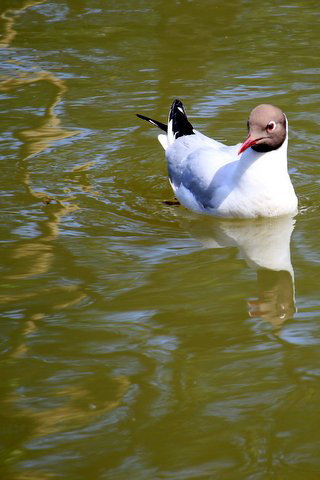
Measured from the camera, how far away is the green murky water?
4086 mm

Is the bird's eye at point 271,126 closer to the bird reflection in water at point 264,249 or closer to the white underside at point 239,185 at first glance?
the white underside at point 239,185

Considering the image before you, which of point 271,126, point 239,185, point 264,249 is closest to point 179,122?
point 239,185

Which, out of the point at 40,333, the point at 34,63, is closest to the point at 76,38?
the point at 34,63

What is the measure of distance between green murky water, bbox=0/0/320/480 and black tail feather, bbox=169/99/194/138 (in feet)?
1.21

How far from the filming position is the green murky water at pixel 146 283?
4.09m

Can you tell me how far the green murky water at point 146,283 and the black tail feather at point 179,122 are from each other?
370mm

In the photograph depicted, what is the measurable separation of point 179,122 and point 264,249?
2.14 m

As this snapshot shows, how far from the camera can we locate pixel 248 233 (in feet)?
21.3

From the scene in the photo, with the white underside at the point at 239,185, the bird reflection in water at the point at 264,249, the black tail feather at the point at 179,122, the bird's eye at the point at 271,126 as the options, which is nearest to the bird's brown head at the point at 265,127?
the bird's eye at the point at 271,126

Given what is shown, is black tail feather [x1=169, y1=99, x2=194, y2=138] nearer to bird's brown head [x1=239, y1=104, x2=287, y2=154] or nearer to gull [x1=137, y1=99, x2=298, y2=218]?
gull [x1=137, y1=99, x2=298, y2=218]

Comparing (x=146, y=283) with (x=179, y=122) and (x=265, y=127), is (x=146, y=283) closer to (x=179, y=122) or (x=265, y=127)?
(x=265, y=127)

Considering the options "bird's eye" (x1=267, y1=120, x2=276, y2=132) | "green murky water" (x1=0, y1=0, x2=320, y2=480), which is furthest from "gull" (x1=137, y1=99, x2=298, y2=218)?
"green murky water" (x1=0, y1=0, x2=320, y2=480)

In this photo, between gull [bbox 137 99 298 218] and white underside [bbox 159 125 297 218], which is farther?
white underside [bbox 159 125 297 218]

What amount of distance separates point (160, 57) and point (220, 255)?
5.04 meters
